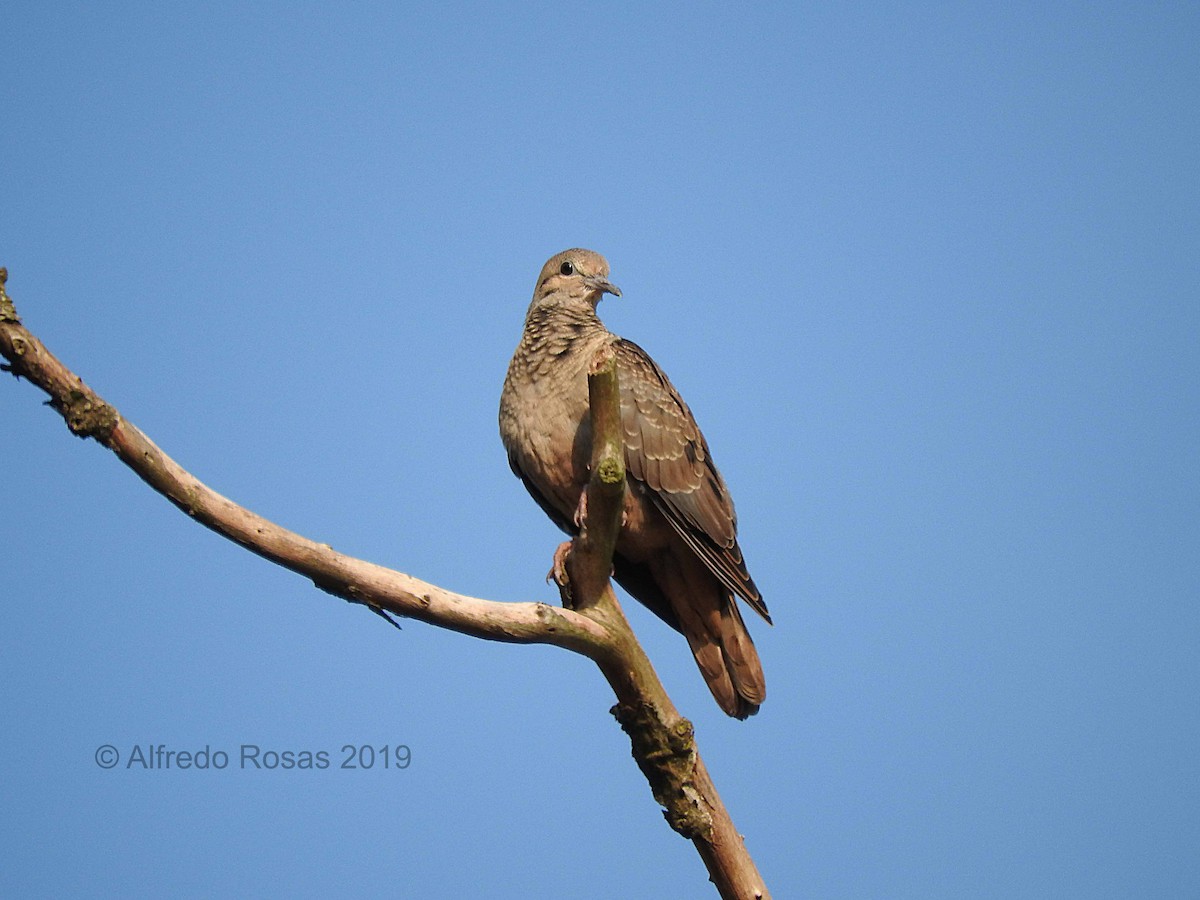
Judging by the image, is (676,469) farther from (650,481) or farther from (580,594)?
(580,594)

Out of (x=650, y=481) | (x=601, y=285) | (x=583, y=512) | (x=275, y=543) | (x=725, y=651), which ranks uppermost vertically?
(x=601, y=285)

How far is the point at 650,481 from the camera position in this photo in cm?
500

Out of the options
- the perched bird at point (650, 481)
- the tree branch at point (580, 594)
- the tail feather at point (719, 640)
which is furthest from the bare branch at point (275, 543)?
the tail feather at point (719, 640)

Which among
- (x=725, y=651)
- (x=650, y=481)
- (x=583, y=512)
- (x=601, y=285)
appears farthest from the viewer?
(x=601, y=285)

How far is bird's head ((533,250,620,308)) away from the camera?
18.1ft

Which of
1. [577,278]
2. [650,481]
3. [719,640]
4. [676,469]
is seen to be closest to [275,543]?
[650,481]

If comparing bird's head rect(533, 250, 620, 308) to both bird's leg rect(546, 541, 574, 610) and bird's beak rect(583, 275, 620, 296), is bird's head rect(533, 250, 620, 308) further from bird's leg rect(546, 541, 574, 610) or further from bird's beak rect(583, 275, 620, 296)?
bird's leg rect(546, 541, 574, 610)

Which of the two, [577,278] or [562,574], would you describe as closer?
[562,574]

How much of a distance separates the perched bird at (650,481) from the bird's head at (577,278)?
60mm

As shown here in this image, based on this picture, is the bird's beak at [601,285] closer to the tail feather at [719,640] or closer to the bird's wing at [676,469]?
the bird's wing at [676,469]

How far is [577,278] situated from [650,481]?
1182 millimetres

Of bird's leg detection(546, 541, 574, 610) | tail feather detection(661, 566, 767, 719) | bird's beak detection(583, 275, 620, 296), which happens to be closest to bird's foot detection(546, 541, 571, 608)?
bird's leg detection(546, 541, 574, 610)

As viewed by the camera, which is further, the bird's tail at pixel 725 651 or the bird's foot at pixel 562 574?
the bird's tail at pixel 725 651

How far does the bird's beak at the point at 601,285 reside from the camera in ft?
17.9
